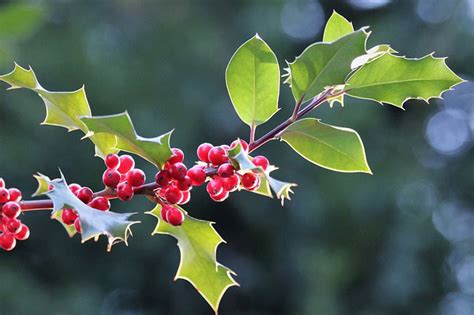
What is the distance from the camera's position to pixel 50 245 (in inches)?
275

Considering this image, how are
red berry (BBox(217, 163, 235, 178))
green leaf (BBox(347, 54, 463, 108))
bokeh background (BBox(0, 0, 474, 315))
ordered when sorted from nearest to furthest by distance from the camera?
1. red berry (BBox(217, 163, 235, 178))
2. green leaf (BBox(347, 54, 463, 108))
3. bokeh background (BBox(0, 0, 474, 315))

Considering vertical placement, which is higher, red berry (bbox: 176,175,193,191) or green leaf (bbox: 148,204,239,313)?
red berry (bbox: 176,175,193,191)

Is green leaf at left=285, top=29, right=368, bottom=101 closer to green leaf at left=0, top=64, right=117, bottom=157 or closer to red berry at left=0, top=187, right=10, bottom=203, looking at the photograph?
green leaf at left=0, top=64, right=117, bottom=157

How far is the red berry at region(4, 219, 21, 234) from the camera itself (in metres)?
0.91

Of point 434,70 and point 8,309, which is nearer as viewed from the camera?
point 434,70

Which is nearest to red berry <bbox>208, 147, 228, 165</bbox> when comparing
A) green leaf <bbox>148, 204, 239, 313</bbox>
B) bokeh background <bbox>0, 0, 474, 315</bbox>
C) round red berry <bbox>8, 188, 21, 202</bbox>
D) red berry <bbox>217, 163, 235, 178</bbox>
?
red berry <bbox>217, 163, 235, 178</bbox>

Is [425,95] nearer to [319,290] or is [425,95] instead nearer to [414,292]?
[319,290]

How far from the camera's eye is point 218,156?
3.03 ft

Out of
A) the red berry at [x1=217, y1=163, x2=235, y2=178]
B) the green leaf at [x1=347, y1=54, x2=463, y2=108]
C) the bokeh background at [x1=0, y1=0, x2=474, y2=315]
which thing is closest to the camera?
the red berry at [x1=217, y1=163, x2=235, y2=178]

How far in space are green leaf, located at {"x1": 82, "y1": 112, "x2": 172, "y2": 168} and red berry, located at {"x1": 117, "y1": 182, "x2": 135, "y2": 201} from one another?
0.04 metres

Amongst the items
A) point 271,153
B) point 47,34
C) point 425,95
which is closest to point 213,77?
point 271,153

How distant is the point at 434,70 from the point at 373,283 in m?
6.55

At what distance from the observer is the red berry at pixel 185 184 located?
900 millimetres

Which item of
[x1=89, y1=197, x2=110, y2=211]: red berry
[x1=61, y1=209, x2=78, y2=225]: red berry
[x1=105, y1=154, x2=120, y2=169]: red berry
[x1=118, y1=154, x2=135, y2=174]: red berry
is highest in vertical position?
[x1=105, y1=154, x2=120, y2=169]: red berry
